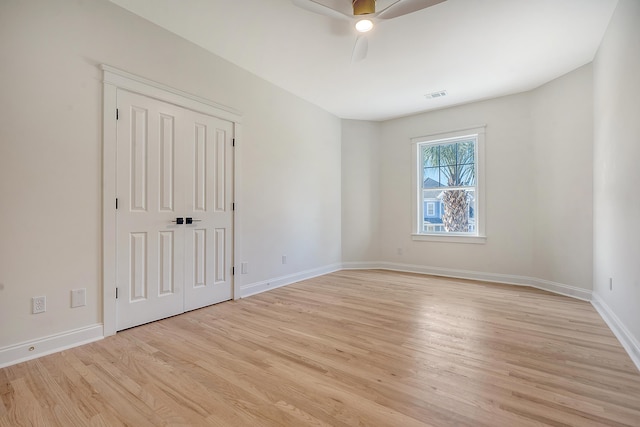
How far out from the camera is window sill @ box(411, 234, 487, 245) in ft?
15.1

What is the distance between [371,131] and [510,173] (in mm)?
2463

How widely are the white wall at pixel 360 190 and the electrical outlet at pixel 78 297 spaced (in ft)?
12.8

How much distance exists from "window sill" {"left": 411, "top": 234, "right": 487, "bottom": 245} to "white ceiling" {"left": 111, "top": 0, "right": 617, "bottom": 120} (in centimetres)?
222

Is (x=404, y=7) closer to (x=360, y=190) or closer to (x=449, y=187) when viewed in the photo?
(x=449, y=187)

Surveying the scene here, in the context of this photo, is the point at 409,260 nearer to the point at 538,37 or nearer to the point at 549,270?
the point at 549,270

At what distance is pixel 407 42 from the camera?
2977mm

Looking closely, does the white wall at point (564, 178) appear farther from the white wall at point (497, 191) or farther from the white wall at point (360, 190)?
the white wall at point (360, 190)

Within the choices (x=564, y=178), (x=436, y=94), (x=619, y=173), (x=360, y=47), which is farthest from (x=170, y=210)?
(x=564, y=178)

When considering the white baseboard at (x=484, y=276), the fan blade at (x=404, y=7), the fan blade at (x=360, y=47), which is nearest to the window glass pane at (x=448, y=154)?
the white baseboard at (x=484, y=276)

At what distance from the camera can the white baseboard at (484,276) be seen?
3.65 metres

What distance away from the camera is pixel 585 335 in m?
2.46

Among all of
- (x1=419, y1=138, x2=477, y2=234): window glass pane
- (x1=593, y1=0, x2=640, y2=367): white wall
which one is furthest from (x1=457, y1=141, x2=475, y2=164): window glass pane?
(x1=593, y1=0, x2=640, y2=367): white wall

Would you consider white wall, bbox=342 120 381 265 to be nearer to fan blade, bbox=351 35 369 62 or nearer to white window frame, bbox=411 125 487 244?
white window frame, bbox=411 125 487 244

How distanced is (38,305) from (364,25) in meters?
3.36
